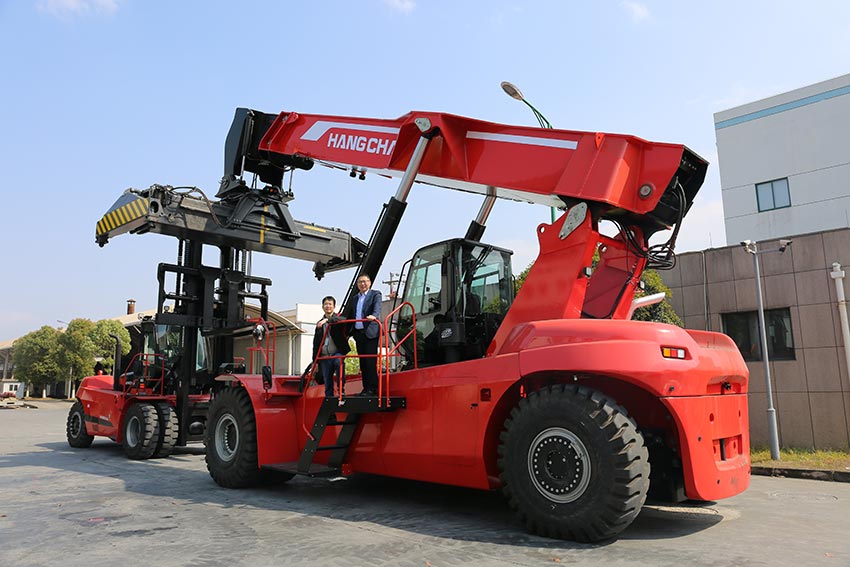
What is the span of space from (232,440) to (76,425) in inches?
344

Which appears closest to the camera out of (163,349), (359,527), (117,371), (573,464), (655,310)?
(573,464)

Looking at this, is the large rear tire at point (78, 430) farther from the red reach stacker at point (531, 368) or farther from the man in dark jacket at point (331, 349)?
the man in dark jacket at point (331, 349)

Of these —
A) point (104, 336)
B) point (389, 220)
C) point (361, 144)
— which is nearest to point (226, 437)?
point (389, 220)

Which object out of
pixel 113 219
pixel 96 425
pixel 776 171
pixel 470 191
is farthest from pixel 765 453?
pixel 776 171

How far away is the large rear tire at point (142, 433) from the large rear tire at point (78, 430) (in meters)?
2.78

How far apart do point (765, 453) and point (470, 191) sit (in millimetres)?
8792

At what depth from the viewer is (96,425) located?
1494 centimetres

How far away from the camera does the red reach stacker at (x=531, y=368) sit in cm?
569

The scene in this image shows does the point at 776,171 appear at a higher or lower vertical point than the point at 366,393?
higher

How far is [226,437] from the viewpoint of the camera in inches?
366

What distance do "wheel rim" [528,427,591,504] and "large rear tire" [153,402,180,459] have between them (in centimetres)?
912

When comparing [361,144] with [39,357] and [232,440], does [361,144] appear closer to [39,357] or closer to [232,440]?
[232,440]

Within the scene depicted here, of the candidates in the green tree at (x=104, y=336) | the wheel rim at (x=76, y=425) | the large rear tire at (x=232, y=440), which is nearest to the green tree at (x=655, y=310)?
→ the large rear tire at (x=232, y=440)

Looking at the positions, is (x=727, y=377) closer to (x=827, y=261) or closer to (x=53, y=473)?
(x=827, y=261)
